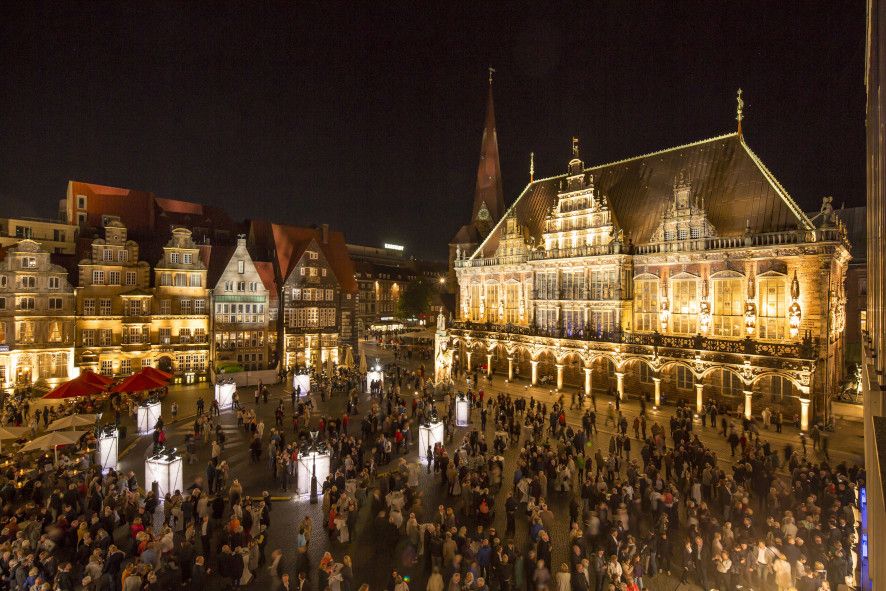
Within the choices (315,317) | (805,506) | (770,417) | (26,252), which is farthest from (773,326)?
(26,252)

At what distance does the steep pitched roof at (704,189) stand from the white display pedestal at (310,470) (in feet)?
91.1

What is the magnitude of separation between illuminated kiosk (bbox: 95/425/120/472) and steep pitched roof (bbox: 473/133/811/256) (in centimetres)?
3352

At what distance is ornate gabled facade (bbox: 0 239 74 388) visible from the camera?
32094 millimetres

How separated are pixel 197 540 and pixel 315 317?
3250cm

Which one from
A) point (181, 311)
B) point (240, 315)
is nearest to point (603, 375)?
point (240, 315)

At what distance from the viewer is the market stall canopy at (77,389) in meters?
22.3

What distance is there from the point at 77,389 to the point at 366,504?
17.7 meters

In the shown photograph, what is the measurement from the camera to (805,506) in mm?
12625

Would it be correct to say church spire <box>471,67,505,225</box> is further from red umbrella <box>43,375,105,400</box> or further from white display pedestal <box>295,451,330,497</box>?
white display pedestal <box>295,451,330,497</box>

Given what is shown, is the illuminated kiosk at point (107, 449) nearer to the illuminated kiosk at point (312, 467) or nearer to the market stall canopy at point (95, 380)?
the market stall canopy at point (95, 380)

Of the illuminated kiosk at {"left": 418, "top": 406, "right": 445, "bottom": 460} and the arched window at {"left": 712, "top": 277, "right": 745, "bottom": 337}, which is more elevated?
the arched window at {"left": 712, "top": 277, "right": 745, "bottom": 337}

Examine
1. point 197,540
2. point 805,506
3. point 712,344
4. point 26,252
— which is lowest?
point 197,540

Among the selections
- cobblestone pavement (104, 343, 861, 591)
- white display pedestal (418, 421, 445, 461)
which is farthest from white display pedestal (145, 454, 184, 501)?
white display pedestal (418, 421, 445, 461)

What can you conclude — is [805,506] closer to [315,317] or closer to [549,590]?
[549,590]
